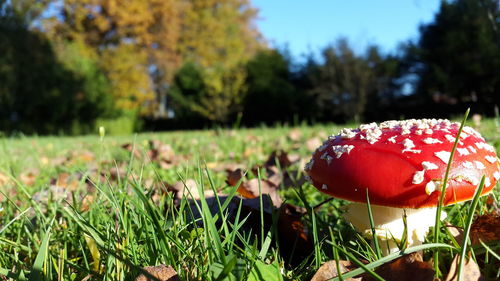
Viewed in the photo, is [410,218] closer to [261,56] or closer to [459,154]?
[459,154]

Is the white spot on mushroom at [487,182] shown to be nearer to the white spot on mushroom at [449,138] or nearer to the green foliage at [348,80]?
the white spot on mushroom at [449,138]

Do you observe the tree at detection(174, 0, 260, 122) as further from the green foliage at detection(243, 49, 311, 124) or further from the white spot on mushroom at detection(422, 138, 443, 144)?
the white spot on mushroom at detection(422, 138, 443, 144)

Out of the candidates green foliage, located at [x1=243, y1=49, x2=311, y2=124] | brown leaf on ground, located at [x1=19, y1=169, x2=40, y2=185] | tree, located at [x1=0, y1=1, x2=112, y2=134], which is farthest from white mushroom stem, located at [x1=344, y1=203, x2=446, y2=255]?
green foliage, located at [x1=243, y1=49, x2=311, y2=124]

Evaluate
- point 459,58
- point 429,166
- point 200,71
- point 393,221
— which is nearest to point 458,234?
point 393,221

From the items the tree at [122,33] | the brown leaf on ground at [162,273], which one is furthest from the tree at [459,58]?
the brown leaf on ground at [162,273]

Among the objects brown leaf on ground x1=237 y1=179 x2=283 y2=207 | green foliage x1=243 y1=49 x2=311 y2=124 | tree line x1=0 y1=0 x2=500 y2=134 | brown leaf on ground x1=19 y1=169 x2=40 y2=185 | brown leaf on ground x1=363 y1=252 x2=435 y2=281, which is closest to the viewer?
brown leaf on ground x1=363 y1=252 x2=435 y2=281

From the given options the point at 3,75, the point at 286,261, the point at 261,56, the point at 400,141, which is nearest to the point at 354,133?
the point at 400,141
